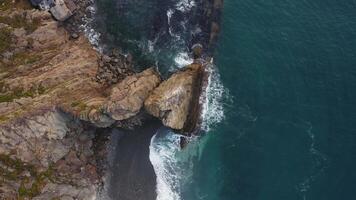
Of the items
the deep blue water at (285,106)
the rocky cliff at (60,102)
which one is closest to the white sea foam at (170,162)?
the deep blue water at (285,106)

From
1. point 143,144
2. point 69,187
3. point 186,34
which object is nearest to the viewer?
point 69,187

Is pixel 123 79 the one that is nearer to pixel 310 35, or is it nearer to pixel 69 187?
pixel 69 187

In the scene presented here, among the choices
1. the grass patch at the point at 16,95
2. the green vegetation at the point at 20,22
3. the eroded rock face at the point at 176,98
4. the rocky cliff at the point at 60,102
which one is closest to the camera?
the rocky cliff at the point at 60,102

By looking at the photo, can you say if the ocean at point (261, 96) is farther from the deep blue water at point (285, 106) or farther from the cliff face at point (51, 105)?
the cliff face at point (51, 105)

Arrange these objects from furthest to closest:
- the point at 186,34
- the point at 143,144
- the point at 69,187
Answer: the point at 186,34 → the point at 143,144 → the point at 69,187

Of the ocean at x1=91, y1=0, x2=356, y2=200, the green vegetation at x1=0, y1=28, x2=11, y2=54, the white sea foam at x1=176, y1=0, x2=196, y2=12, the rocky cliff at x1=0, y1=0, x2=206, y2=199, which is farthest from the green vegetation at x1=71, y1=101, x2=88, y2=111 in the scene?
the white sea foam at x1=176, y1=0, x2=196, y2=12

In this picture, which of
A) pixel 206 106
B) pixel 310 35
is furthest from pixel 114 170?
pixel 310 35
